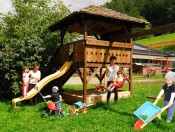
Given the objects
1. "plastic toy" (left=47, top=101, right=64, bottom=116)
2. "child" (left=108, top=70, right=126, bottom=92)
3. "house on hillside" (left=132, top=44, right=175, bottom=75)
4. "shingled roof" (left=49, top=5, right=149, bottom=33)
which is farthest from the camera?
"house on hillside" (left=132, top=44, right=175, bottom=75)

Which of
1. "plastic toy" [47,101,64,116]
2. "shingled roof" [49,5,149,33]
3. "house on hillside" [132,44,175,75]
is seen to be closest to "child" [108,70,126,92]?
"plastic toy" [47,101,64,116]

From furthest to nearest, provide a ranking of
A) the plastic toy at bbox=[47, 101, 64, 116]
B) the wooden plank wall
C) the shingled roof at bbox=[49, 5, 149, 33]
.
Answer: the wooden plank wall
the shingled roof at bbox=[49, 5, 149, 33]
the plastic toy at bbox=[47, 101, 64, 116]

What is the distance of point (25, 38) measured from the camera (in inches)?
543

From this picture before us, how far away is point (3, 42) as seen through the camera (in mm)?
20828

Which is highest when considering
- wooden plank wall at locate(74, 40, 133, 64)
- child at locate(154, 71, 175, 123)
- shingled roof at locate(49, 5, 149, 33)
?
shingled roof at locate(49, 5, 149, 33)

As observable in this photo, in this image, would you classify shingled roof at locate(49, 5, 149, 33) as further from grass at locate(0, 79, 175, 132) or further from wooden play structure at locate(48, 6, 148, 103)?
grass at locate(0, 79, 175, 132)

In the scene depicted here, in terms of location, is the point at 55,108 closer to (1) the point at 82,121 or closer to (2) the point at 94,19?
(1) the point at 82,121

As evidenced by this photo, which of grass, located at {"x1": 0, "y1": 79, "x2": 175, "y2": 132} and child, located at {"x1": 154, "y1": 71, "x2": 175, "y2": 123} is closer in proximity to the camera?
grass, located at {"x1": 0, "y1": 79, "x2": 175, "y2": 132}

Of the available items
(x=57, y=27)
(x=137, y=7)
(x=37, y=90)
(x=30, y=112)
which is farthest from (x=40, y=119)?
(x=137, y=7)

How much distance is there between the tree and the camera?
516 inches

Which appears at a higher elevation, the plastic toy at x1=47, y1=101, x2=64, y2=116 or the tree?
the tree

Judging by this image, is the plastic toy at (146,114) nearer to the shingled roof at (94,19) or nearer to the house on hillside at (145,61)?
the shingled roof at (94,19)

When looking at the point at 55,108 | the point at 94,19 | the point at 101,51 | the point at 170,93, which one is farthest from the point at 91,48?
the point at 170,93

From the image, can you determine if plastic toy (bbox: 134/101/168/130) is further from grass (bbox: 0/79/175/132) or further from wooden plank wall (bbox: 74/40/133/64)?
wooden plank wall (bbox: 74/40/133/64)
